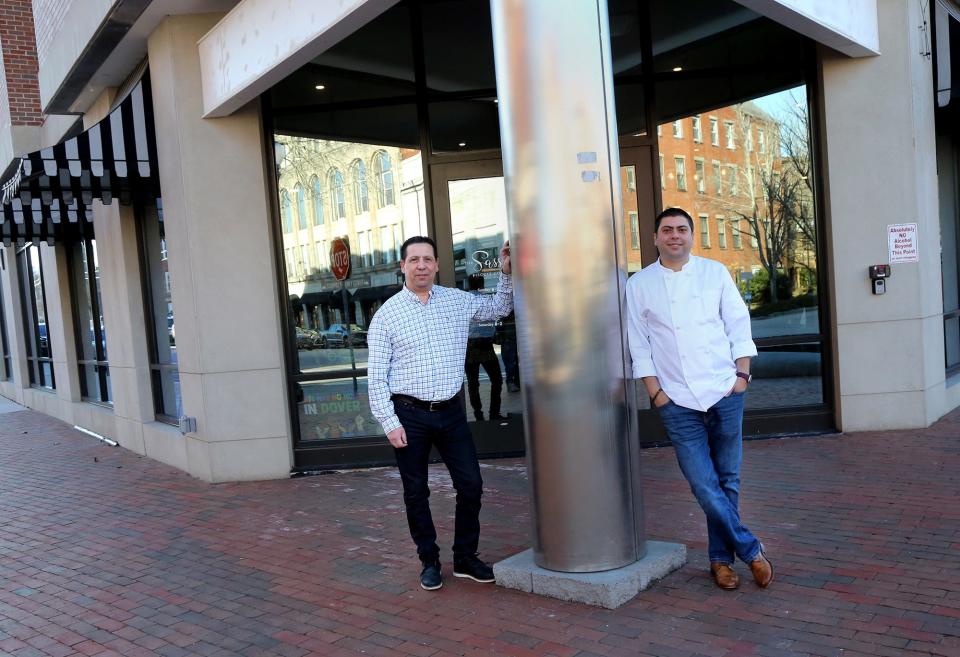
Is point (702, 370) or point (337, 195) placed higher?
point (337, 195)

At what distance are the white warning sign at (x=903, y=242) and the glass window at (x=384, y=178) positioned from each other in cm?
457

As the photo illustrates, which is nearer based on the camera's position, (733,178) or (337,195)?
(733,178)

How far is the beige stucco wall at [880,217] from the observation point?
7383mm

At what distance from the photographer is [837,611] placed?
387cm

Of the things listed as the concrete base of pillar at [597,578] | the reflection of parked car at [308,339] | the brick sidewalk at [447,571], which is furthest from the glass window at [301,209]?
the concrete base of pillar at [597,578]

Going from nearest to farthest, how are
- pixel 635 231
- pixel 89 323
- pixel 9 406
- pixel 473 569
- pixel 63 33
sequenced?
pixel 473 569 < pixel 635 231 < pixel 63 33 < pixel 89 323 < pixel 9 406

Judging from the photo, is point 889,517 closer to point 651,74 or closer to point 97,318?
point 651,74

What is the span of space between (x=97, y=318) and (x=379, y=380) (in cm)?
899

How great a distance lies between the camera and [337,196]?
821 centimetres

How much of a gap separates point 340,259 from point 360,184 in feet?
2.49

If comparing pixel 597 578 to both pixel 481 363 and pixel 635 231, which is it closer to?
pixel 481 363

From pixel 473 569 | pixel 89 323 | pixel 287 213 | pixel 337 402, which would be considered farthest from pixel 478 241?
pixel 89 323

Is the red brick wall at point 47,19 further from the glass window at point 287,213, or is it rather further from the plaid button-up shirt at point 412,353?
the plaid button-up shirt at point 412,353

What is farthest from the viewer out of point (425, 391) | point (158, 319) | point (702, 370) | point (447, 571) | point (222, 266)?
point (158, 319)
